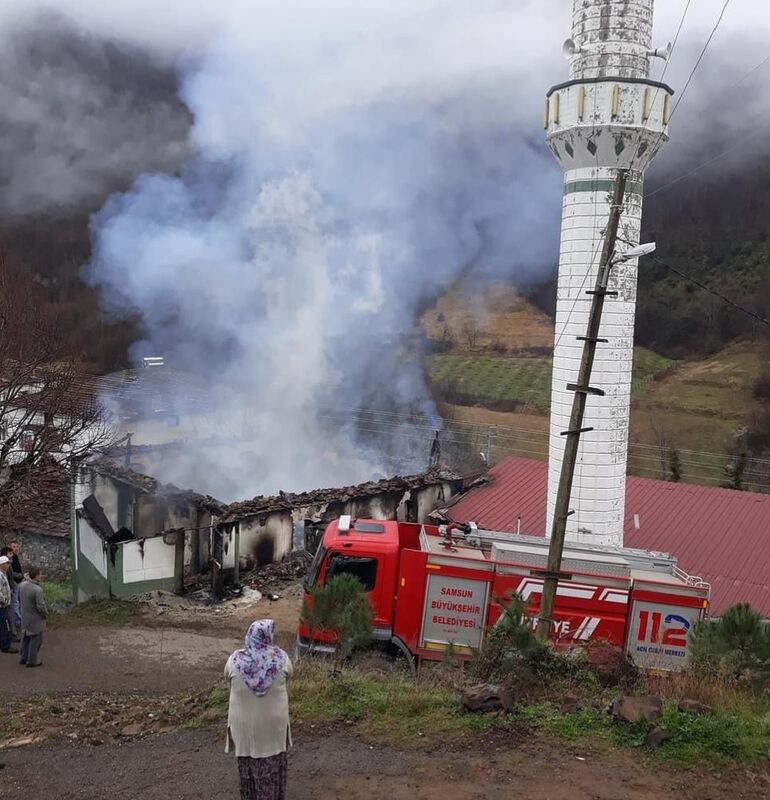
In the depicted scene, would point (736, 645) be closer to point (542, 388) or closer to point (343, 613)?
point (343, 613)

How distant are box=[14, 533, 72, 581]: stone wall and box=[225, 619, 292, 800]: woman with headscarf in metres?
19.0

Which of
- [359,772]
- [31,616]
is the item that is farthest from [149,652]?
[359,772]

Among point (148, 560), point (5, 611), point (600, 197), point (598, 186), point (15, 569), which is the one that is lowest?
point (148, 560)

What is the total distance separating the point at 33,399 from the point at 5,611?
10.8 meters

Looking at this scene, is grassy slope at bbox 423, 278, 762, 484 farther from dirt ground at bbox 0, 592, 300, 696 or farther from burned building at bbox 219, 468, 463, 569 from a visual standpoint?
dirt ground at bbox 0, 592, 300, 696

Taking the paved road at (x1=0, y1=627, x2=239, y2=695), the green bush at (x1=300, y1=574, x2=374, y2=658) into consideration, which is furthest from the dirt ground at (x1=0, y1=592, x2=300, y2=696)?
the green bush at (x1=300, y1=574, x2=374, y2=658)

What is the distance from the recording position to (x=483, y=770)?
22.6 ft

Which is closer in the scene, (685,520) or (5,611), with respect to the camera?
(5,611)

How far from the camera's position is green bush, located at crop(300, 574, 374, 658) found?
10.5m

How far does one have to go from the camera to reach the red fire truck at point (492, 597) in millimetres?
11789

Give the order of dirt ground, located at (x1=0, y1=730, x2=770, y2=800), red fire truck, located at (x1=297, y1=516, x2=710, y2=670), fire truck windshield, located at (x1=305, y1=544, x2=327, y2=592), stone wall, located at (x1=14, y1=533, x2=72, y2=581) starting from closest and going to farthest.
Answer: dirt ground, located at (x1=0, y1=730, x2=770, y2=800), red fire truck, located at (x1=297, y1=516, x2=710, y2=670), fire truck windshield, located at (x1=305, y1=544, x2=327, y2=592), stone wall, located at (x1=14, y1=533, x2=72, y2=581)

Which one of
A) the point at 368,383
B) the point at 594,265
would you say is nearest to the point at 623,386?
the point at 594,265

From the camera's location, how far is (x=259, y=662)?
18.2 ft

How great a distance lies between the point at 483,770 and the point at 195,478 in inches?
758
